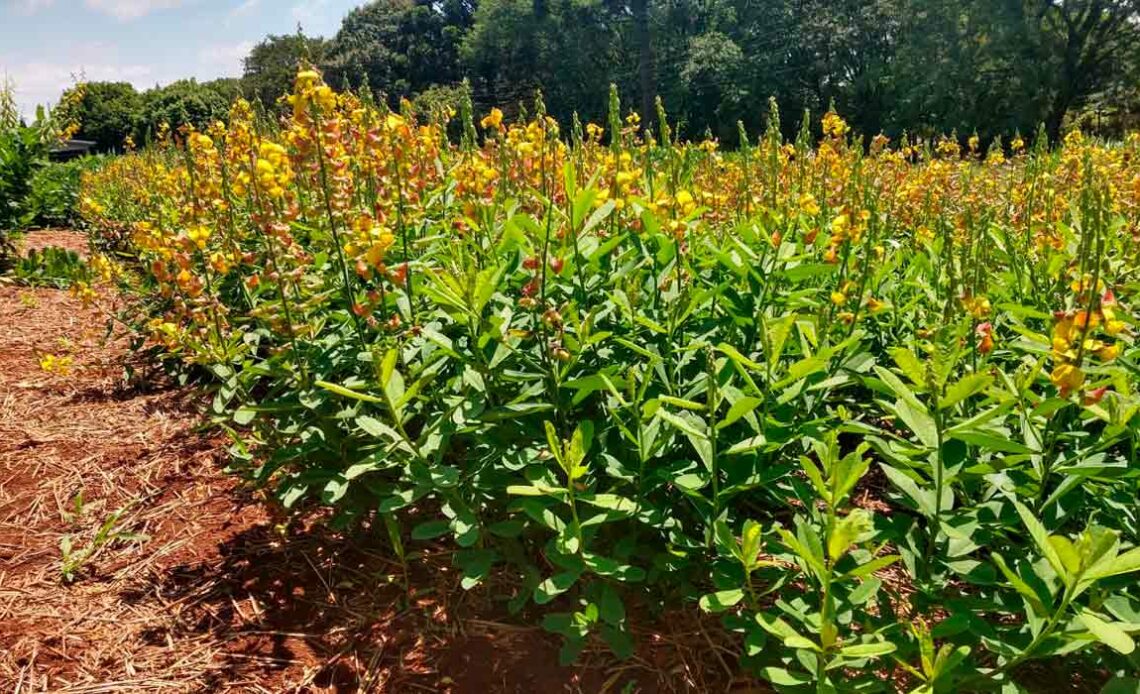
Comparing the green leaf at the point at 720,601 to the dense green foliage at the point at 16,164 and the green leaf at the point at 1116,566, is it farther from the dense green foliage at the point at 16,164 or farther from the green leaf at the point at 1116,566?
the dense green foliage at the point at 16,164

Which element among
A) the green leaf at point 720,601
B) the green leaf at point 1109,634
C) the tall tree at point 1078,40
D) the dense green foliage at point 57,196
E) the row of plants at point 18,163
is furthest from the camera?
the tall tree at point 1078,40

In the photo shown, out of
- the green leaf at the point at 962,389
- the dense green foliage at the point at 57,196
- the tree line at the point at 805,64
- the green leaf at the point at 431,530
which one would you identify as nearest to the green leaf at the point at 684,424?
the green leaf at the point at 962,389

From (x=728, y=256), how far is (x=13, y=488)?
2.85 metres

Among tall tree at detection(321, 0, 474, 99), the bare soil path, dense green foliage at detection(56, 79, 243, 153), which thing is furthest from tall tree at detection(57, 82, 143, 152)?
the bare soil path

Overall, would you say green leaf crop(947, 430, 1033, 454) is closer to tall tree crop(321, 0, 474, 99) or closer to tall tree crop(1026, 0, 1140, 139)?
tall tree crop(1026, 0, 1140, 139)

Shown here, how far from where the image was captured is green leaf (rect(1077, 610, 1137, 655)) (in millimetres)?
1005

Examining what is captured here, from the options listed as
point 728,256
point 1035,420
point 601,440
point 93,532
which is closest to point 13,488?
point 93,532

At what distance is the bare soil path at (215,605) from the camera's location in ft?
6.13

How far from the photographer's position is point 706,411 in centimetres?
172

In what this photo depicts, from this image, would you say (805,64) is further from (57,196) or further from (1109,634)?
(1109,634)

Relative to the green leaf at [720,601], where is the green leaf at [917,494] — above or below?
above

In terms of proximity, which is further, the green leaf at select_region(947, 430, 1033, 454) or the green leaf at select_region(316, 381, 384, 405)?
the green leaf at select_region(316, 381, 384, 405)

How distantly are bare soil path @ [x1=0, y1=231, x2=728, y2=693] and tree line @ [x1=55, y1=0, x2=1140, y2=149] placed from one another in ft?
21.1

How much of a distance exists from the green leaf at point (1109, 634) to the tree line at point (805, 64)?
29.8 feet
